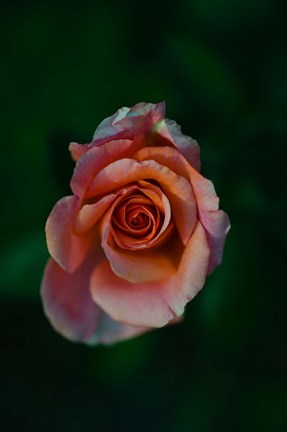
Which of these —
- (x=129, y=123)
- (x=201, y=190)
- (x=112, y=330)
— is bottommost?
(x=112, y=330)

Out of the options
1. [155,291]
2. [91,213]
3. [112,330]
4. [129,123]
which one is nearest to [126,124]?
[129,123]

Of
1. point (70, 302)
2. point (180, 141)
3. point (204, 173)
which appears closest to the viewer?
point (180, 141)

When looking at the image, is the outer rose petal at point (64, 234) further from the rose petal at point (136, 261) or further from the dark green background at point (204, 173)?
the dark green background at point (204, 173)

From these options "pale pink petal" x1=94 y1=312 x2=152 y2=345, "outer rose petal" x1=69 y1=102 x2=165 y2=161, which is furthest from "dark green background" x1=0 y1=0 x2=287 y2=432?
"outer rose petal" x1=69 y1=102 x2=165 y2=161

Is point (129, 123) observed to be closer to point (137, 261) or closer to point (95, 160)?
point (95, 160)

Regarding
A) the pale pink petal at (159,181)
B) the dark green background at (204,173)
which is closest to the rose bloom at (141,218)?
the pale pink petal at (159,181)
